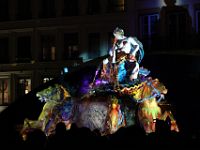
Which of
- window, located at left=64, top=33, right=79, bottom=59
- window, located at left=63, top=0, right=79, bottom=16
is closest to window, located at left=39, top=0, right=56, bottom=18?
window, located at left=63, top=0, right=79, bottom=16

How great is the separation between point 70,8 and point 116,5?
3268 mm

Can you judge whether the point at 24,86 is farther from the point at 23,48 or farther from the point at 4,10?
the point at 4,10

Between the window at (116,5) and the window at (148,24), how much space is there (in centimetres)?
147

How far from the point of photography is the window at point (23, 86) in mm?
34938

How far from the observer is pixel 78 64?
32.8 meters

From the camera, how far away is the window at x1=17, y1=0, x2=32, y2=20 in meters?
35.2

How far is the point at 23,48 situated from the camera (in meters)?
35.6

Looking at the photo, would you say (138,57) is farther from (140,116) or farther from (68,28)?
(68,28)

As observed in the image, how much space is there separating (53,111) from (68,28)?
15.0m

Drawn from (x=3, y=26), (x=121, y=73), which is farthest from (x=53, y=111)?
(x=3, y=26)

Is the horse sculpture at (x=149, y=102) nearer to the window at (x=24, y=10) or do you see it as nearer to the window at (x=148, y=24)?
the window at (x=148, y=24)

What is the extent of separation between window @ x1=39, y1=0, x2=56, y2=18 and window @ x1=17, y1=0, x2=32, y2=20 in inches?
39.1

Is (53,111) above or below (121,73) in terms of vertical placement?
below

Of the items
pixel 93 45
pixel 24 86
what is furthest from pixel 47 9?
pixel 24 86
